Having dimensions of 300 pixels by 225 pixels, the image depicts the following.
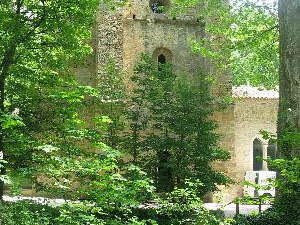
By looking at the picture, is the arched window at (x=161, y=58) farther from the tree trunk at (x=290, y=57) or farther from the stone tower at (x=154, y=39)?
the tree trunk at (x=290, y=57)

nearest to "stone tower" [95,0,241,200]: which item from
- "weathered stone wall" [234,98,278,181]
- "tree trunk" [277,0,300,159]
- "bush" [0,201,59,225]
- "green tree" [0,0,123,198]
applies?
"weathered stone wall" [234,98,278,181]

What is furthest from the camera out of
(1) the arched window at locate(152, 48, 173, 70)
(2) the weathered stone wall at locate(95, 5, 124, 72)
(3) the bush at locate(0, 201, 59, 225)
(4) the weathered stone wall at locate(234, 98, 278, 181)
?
(4) the weathered stone wall at locate(234, 98, 278, 181)

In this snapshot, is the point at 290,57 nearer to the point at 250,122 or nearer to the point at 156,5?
the point at 156,5

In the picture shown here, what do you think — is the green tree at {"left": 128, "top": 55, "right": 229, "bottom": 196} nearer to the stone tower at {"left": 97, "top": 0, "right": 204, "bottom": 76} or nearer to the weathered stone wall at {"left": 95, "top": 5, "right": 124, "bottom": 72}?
the weathered stone wall at {"left": 95, "top": 5, "right": 124, "bottom": 72}

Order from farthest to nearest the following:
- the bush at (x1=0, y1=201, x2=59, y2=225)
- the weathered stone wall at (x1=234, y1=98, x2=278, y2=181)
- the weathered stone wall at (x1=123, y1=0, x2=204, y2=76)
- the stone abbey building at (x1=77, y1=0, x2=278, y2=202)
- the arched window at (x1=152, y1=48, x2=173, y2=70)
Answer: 1. the weathered stone wall at (x1=234, y1=98, x2=278, y2=181)
2. the arched window at (x1=152, y1=48, x2=173, y2=70)
3. the weathered stone wall at (x1=123, y1=0, x2=204, y2=76)
4. the stone abbey building at (x1=77, y1=0, x2=278, y2=202)
5. the bush at (x1=0, y1=201, x2=59, y2=225)

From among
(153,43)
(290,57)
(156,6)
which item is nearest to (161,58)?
(153,43)

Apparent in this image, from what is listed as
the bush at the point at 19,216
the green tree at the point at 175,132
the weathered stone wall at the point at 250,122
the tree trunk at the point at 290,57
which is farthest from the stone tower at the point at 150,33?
the bush at the point at 19,216

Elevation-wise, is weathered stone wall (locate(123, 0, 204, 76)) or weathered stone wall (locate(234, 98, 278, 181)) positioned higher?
weathered stone wall (locate(123, 0, 204, 76))

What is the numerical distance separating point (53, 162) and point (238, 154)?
17049mm

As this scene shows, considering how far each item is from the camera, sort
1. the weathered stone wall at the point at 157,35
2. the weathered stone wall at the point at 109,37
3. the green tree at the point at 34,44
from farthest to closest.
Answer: the weathered stone wall at the point at 157,35 → the weathered stone wall at the point at 109,37 → the green tree at the point at 34,44

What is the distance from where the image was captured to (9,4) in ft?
29.1

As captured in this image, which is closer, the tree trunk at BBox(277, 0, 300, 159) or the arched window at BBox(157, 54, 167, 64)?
the tree trunk at BBox(277, 0, 300, 159)

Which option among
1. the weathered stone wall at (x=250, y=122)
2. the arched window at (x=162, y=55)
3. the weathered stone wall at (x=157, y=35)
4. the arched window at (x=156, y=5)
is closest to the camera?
the weathered stone wall at (x=157, y=35)

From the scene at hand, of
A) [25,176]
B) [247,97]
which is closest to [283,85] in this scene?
[25,176]
